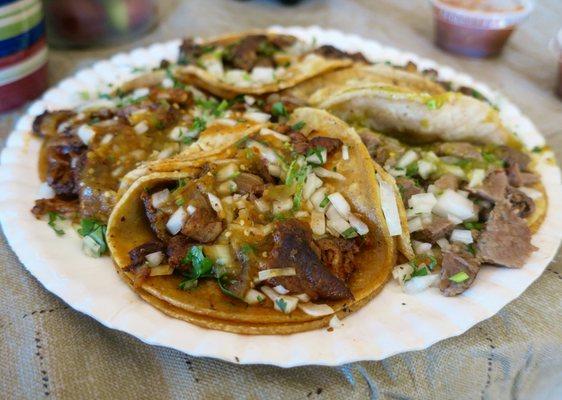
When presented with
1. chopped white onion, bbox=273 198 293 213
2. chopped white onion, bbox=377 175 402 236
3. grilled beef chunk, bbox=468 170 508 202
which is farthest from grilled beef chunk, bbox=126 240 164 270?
grilled beef chunk, bbox=468 170 508 202

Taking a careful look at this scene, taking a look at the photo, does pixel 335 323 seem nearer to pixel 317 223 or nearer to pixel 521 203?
pixel 317 223

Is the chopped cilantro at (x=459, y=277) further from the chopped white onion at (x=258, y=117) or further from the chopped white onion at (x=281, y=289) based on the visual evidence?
the chopped white onion at (x=258, y=117)

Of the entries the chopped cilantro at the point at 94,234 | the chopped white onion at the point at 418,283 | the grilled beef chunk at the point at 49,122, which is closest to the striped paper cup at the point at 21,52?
the grilled beef chunk at the point at 49,122

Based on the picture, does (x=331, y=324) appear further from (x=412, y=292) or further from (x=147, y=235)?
(x=147, y=235)

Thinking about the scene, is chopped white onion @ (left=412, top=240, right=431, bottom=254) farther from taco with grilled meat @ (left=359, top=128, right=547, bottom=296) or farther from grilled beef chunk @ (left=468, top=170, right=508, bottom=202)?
grilled beef chunk @ (left=468, top=170, right=508, bottom=202)

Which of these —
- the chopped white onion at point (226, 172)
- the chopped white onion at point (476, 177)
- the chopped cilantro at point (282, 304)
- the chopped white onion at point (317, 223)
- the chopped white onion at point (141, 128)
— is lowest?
the chopped white onion at point (141, 128)

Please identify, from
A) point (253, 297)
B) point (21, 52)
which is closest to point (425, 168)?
point (253, 297)

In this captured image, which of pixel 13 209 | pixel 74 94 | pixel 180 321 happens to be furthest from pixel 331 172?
pixel 74 94
